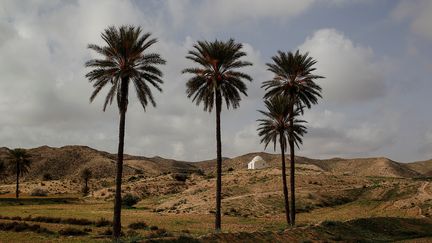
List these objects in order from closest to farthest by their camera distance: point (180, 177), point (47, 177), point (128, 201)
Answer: point (128, 201)
point (180, 177)
point (47, 177)

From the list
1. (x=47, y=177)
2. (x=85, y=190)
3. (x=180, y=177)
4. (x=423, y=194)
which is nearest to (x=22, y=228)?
(x=423, y=194)

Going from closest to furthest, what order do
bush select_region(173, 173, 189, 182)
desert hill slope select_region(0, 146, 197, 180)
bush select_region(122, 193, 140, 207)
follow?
bush select_region(122, 193, 140, 207)
bush select_region(173, 173, 189, 182)
desert hill slope select_region(0, 146, 197, 180)

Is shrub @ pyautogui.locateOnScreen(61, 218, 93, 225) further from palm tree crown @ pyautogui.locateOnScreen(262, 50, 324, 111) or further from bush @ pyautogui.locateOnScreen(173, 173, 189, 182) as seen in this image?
bush @ pyautogui.locateOnScreen(173, 173, 189, 182)

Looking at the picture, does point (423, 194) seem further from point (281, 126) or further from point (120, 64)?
point (120, 64)

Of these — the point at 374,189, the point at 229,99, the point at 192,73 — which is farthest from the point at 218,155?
the point at 374,189

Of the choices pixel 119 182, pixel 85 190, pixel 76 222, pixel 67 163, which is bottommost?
pixel 76 222

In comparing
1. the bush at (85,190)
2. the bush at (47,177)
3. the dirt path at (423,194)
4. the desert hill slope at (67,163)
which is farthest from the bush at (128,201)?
the bush at (47,177)

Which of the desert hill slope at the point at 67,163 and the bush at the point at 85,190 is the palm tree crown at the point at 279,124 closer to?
the bush at the point at 85,190

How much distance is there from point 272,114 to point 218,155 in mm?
11542

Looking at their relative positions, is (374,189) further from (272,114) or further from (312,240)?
(312,240)

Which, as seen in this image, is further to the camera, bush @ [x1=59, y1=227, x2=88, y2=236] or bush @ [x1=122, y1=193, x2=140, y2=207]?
bush @ [x1=122, y1=193, x2=140, y2=207]

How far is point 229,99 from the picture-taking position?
37.7 m

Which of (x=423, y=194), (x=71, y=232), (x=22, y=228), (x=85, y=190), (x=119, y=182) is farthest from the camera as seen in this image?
(x=85, y=190)

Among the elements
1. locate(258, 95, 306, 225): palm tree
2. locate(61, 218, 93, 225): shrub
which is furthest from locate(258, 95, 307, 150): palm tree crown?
locate(61, 218, 93, 225): shrub
